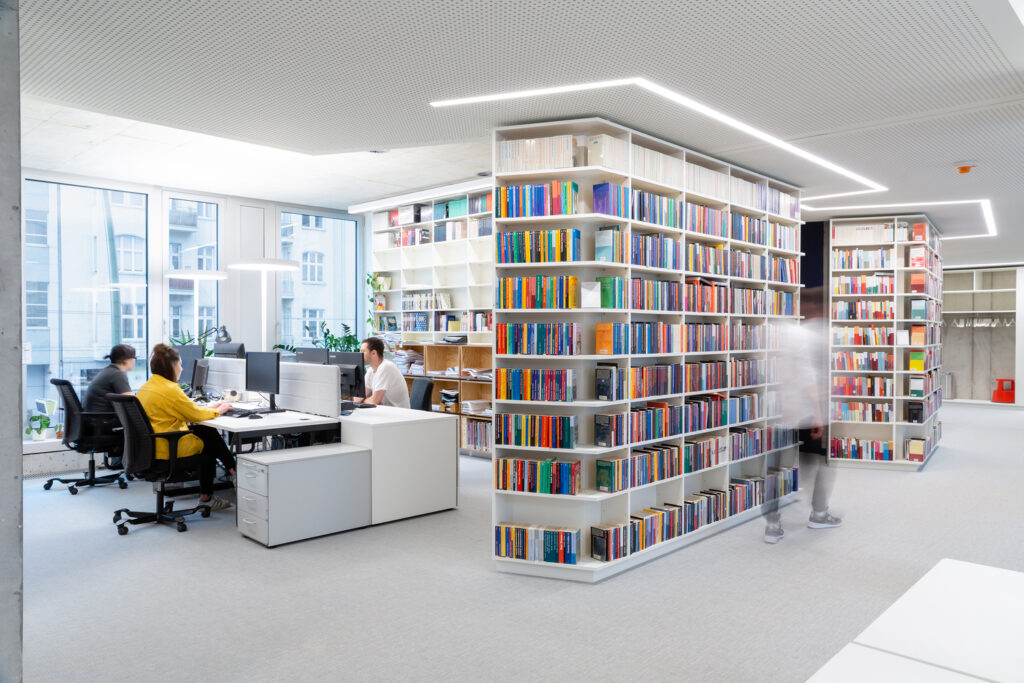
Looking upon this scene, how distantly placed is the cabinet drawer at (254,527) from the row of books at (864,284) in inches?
280

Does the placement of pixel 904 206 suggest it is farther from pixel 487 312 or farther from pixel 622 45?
pixel 622 45

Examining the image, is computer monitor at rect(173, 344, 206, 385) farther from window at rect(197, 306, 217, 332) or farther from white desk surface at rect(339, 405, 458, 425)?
white desk surface at rect(339, 405, 458, 425)

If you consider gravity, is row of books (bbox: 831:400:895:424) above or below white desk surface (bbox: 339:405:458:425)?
below

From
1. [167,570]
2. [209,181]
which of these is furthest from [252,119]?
[209,181]

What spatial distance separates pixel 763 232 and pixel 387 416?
148 inches

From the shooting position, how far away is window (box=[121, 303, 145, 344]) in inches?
325

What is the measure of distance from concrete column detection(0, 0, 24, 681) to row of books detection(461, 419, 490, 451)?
594 cm

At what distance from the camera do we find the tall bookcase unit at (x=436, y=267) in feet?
27.0

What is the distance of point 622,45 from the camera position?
3.32 metres

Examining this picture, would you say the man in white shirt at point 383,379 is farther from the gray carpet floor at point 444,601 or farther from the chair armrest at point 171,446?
the chair armrest at point 171,446

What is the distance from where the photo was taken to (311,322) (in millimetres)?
9938

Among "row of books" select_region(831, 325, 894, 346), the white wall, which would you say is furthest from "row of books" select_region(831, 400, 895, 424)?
the white wall

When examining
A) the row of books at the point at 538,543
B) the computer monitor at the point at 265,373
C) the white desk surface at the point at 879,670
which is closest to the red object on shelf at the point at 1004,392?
the row of books at the point at 538,543

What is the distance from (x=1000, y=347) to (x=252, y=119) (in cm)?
1649
